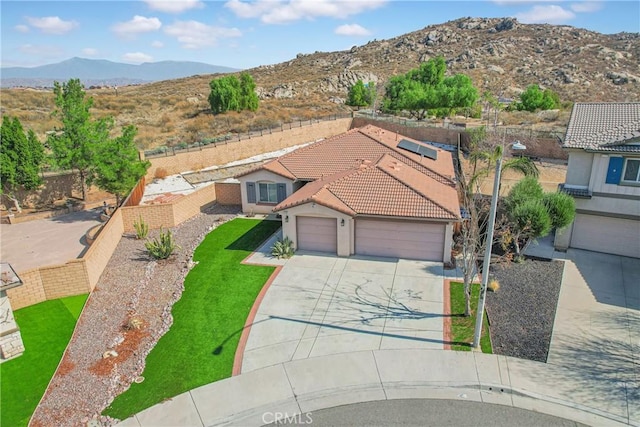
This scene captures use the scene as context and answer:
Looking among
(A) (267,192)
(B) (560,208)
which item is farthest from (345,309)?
(A) (267,192)

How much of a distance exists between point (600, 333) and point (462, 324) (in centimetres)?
450

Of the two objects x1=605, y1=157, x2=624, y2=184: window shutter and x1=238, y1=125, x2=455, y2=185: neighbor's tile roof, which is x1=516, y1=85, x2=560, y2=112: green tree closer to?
x1=238, y1=125, x2=455, y2=185: neighbor's tile roof

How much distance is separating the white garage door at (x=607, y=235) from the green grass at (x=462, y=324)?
6962 millimetres

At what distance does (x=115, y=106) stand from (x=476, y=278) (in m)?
63.2

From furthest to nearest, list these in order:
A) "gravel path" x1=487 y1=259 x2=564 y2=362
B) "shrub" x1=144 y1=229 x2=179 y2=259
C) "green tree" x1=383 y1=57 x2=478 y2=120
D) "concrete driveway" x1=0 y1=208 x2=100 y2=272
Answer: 1. "green tree" x1=383 y1=57 x2=478 y2=120
2. "concrete driveway" x1=0 y1=208 x2=100 y2=272
3. "shrub" x1=144 y1=229 x2=179 y2=259
4. "gravel path" x1=487 y1=259 x2=564 y2=362

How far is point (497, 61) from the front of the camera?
323 feet

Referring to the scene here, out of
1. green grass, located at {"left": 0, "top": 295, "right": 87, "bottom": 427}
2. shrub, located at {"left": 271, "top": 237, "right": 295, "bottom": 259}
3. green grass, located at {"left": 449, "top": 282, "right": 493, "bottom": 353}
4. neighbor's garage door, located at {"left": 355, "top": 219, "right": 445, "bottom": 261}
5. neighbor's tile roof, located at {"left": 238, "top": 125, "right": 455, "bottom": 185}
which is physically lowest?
green grass, located at {"left": 0, "top": 295, "right": 87, "bottom": 427}

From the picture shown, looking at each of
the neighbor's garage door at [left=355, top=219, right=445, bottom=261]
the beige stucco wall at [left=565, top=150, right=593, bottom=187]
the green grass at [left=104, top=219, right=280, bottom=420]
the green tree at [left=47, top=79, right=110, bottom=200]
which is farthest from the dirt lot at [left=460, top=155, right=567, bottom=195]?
the green tree at [left=47, top=79, right=110, bottom=200]

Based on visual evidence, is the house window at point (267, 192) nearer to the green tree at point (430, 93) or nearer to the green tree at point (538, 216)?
the green tree at point (538, 216)

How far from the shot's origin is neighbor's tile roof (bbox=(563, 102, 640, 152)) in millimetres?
19047

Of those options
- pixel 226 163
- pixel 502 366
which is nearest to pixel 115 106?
pixel 226 163

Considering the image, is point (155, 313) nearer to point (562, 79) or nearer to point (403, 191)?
point (403, 191)

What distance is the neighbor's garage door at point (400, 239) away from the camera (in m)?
20.2

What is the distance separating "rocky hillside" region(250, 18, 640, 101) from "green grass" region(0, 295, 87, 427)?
6467cm
